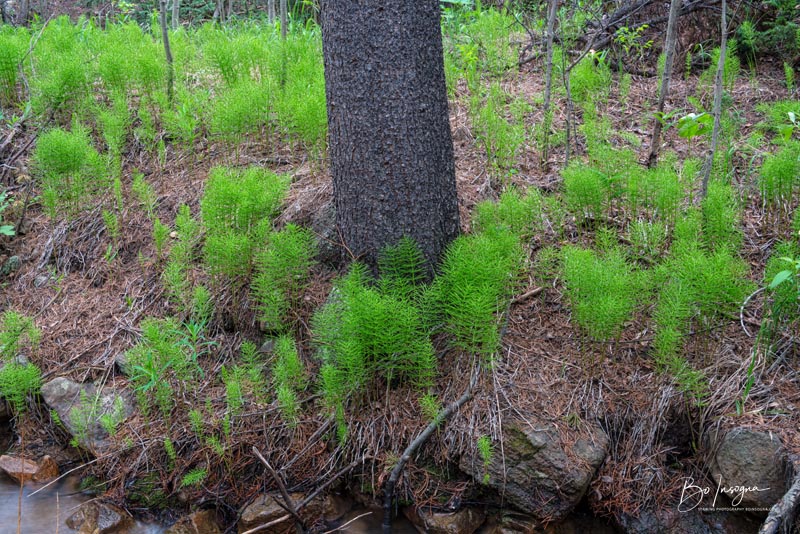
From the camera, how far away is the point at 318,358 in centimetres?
361

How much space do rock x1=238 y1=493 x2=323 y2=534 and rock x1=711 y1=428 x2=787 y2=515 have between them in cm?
197

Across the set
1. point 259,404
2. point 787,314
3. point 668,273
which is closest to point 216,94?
point 259,404

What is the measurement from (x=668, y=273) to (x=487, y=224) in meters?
1.02

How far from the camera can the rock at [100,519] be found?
3297 mm

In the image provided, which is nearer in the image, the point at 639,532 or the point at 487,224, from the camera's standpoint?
the point at 639,532

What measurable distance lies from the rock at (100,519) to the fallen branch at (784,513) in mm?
2944

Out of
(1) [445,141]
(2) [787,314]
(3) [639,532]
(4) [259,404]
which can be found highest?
(1) [445,141]

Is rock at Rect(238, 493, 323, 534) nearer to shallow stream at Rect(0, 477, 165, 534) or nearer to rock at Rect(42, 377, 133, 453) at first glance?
shallow stream at Rect(0, 477, 165, 534)

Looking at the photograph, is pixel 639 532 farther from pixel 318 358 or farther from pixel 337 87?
pixel 337 87

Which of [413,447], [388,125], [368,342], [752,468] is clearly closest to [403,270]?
[368,342]

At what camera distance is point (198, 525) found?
329 centimetres

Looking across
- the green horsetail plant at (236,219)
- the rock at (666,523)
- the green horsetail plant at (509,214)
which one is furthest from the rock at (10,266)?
the rock at (666,523)

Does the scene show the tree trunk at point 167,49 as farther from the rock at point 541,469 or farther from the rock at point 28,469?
the rock at point 541,469

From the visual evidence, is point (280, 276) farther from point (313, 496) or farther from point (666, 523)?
point (666, 523)
